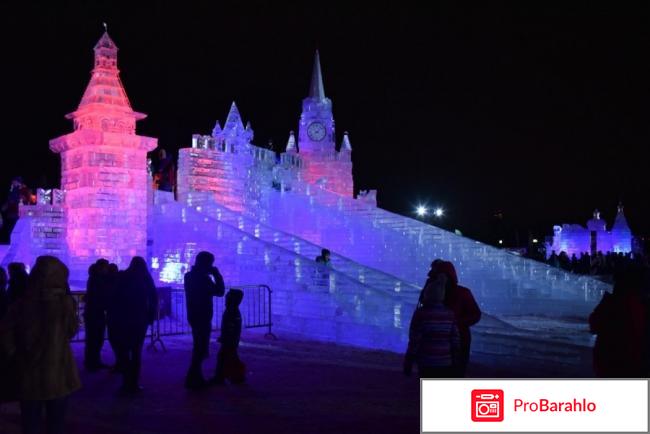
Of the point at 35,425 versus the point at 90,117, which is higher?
the point at 90,117

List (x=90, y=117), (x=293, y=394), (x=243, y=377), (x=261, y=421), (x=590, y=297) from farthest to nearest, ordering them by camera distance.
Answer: (x=590, y=297)
(x=90, y=117)
(x=243, y=377)
(x=293, y=394)
(x=261, y=421)

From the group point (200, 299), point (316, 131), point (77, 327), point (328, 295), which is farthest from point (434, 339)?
point (316, 131)

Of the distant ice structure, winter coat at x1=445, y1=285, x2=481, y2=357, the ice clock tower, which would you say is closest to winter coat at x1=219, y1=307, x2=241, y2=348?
winter coat at x1=445, y1=285, x2=481, y2=357

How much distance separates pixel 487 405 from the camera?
5609mm

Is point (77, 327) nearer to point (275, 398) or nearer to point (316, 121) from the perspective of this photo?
point (275, 398)

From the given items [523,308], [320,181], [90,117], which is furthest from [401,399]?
[320,181]

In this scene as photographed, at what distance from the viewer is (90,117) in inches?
709

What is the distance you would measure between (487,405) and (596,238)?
5070 cm

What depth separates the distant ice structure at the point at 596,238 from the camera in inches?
2025

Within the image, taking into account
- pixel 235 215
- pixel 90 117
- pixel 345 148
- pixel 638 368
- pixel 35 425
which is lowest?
pixel 35 425

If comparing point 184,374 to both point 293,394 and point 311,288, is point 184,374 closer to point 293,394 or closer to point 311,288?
point 293,394

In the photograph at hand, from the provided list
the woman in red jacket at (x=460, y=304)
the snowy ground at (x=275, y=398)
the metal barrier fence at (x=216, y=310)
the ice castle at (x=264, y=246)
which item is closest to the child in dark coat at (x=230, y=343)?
the snowy ground at (x=275, y=398)

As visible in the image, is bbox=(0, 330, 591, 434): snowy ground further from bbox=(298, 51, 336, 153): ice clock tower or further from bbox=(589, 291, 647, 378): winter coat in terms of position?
bbox=(298, 51, 336, 153): ice clock tower

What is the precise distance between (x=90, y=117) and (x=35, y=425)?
14.5 metres
